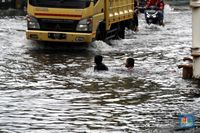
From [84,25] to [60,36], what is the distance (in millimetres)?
838

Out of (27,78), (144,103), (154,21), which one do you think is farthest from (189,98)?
(154,21)

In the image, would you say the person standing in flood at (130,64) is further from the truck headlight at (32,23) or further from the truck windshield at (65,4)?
the truck headlight at (32,23)

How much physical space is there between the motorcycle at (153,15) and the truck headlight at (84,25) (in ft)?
39.9

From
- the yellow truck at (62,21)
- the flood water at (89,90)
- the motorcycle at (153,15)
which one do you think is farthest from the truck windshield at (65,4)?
the motorcycle at (153,15)

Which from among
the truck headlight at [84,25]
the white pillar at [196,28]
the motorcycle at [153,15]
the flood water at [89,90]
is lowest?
the motorcycle at [153,15]

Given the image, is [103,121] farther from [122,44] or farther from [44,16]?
[122,44]

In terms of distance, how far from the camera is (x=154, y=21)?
30.8 meters

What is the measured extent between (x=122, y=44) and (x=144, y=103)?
1160 cm

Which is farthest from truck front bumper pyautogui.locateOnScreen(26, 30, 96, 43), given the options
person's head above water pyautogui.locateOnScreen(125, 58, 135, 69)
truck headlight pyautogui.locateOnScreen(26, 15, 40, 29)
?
person's head above water pyautogui.locateOnScreen(125, 58, 135, 69)

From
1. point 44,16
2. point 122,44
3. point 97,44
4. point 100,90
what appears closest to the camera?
point 100,90

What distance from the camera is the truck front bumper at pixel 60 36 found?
18125 millimetres

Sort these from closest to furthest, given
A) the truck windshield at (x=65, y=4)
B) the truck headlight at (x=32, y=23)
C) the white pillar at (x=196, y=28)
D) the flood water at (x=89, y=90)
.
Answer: the flood water at (x=89, y=90)
the white pillar at (x=196, y=28)
the truck windshield at (x=65, y=4)
the truck headlight at (x=32, y=23)

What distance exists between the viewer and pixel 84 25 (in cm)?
1825

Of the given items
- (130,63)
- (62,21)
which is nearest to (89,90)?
(130,63)
